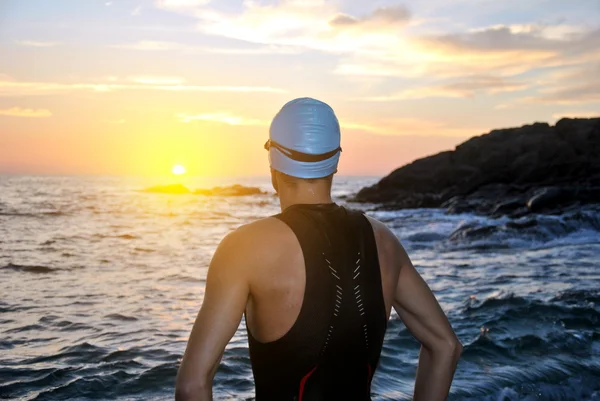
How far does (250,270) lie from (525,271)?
12.3 meters

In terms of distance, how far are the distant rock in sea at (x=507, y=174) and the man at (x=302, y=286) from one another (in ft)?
88.3

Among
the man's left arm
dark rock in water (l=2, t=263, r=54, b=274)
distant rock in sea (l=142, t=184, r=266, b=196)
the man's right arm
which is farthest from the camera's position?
distant rock in sea (l=142, t=184, r=266, b=196)

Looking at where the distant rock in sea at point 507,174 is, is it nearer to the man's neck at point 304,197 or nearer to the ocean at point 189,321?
the ocean at point 189,321

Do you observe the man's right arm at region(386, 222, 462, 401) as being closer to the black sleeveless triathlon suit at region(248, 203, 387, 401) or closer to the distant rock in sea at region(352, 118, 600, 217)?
the black sleeveless triathlon suit at region(248, 203, 387, 401)

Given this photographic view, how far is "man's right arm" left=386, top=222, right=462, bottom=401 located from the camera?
112 inches

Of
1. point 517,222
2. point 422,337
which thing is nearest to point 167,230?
point 517,222

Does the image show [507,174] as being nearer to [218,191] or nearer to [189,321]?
[189,321]

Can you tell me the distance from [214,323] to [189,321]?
22.5 feet

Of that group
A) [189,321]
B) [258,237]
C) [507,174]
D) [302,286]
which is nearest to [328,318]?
[302,286]

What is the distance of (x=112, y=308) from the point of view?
378 inches

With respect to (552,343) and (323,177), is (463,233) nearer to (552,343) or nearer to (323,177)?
(552,343)

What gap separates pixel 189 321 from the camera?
8969 mm

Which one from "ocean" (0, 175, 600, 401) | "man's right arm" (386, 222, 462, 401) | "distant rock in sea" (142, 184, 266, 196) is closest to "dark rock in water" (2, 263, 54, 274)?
"ocean" (0, 175, 600, 401)

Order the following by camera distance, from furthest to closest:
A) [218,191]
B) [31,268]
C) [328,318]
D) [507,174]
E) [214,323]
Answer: [218,191] → [507,174] → [31,268] → [328,318] → [214,323]
